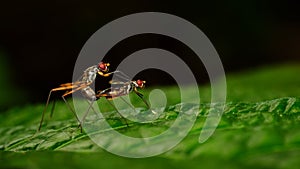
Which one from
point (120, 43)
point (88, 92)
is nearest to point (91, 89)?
point (88, 92)

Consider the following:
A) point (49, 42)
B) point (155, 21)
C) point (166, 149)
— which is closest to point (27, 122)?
point (166, 149)

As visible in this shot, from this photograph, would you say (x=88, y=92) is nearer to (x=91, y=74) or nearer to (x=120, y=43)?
(x=91, y=74)

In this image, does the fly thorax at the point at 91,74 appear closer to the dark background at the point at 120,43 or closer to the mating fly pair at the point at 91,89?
the mating fly pair at the point at 91,89

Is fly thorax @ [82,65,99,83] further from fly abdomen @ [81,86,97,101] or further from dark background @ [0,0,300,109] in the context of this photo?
dark background @ [0,0,300,109]

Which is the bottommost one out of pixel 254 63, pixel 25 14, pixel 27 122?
pixel 254 63

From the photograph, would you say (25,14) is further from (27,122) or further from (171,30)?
(27,122)

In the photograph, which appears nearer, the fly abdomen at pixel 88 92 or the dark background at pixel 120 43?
the fly abdomen at pixel 88 92

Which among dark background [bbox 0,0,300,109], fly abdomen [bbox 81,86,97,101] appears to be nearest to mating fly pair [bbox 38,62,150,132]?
fly abdomen [bbox 81,86,97,101]

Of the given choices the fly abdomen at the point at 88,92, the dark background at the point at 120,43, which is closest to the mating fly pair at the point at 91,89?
the fly abdomen at the point at 88,92
